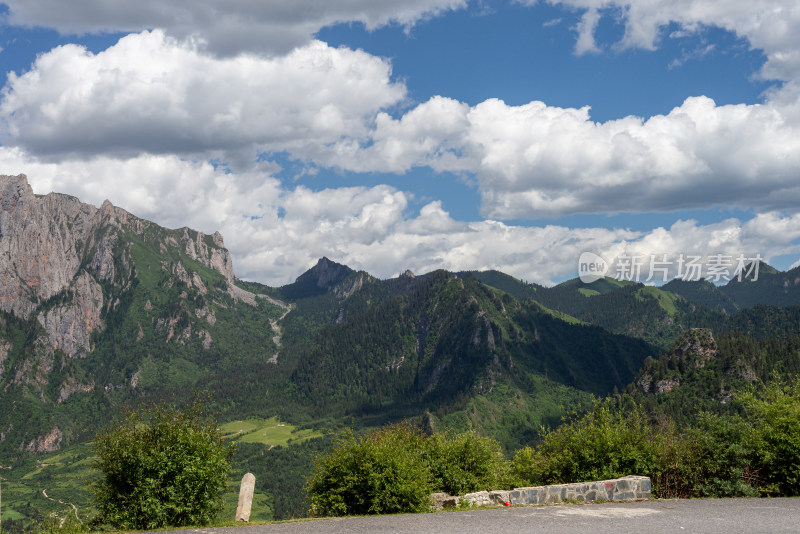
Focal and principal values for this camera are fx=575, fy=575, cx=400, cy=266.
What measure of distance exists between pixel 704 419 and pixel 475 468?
39.2ft

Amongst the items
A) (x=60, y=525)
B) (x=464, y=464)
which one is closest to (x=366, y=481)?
(x=464, y=464)

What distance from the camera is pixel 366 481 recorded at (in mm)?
24156

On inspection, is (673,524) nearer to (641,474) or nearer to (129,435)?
(641,474)

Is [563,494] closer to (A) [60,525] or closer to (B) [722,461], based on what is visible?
(B) [722,461]

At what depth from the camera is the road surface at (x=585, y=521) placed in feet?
63.3

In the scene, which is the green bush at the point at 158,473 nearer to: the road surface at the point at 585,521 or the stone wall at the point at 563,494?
the road surface at the point at 585,521

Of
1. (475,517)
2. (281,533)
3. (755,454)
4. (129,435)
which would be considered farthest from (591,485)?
(129,435)

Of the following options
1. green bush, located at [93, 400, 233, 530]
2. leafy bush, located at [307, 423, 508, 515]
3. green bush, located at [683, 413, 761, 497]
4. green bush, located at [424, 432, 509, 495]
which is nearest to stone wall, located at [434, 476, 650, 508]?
leafy bush, located at [307, 423, 508, 515]

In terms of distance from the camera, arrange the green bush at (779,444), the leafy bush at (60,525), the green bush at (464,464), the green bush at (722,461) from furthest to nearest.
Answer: the green bush at (464,464) → the green bush at (722,461) → the green bush at (779,444) → the leafy bush at (60,525)

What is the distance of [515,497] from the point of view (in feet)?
82.8

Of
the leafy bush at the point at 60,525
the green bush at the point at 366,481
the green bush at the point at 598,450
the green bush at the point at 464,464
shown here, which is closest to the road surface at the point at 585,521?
the green bush at the point at 366,481

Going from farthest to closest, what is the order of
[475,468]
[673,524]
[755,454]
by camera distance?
1. [475,468]
2. [755,454]
3. [673,524]

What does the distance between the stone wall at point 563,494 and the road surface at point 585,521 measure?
3.49 ft

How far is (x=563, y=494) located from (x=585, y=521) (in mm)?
4665
